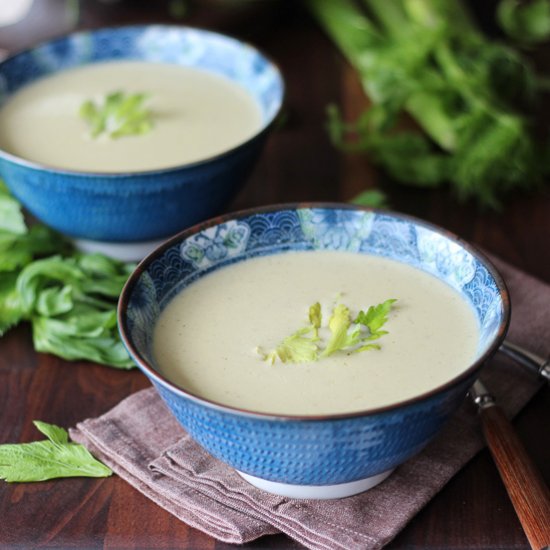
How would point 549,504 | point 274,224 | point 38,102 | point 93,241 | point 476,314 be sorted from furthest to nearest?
point 38,102, point 93,241, point 274,224, point 476,314, point 549,504

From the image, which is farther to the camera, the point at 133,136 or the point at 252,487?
the point at 133,136

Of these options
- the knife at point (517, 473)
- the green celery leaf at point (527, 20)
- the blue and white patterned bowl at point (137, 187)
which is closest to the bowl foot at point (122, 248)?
the blue and white patterned bowl at point (137, 187)

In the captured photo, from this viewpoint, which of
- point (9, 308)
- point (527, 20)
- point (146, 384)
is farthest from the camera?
point (527, 20)

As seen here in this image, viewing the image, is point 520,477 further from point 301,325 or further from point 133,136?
point 133,136

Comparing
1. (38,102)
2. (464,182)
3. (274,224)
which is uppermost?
(274,224)

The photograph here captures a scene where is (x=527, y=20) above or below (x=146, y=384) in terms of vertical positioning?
above

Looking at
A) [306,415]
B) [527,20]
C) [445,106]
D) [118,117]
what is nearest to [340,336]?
[306,415]

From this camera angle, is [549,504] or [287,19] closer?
[549,504]

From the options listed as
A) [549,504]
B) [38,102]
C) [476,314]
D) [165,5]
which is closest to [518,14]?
[165,5]

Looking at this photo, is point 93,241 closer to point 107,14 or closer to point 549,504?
point 549,504
